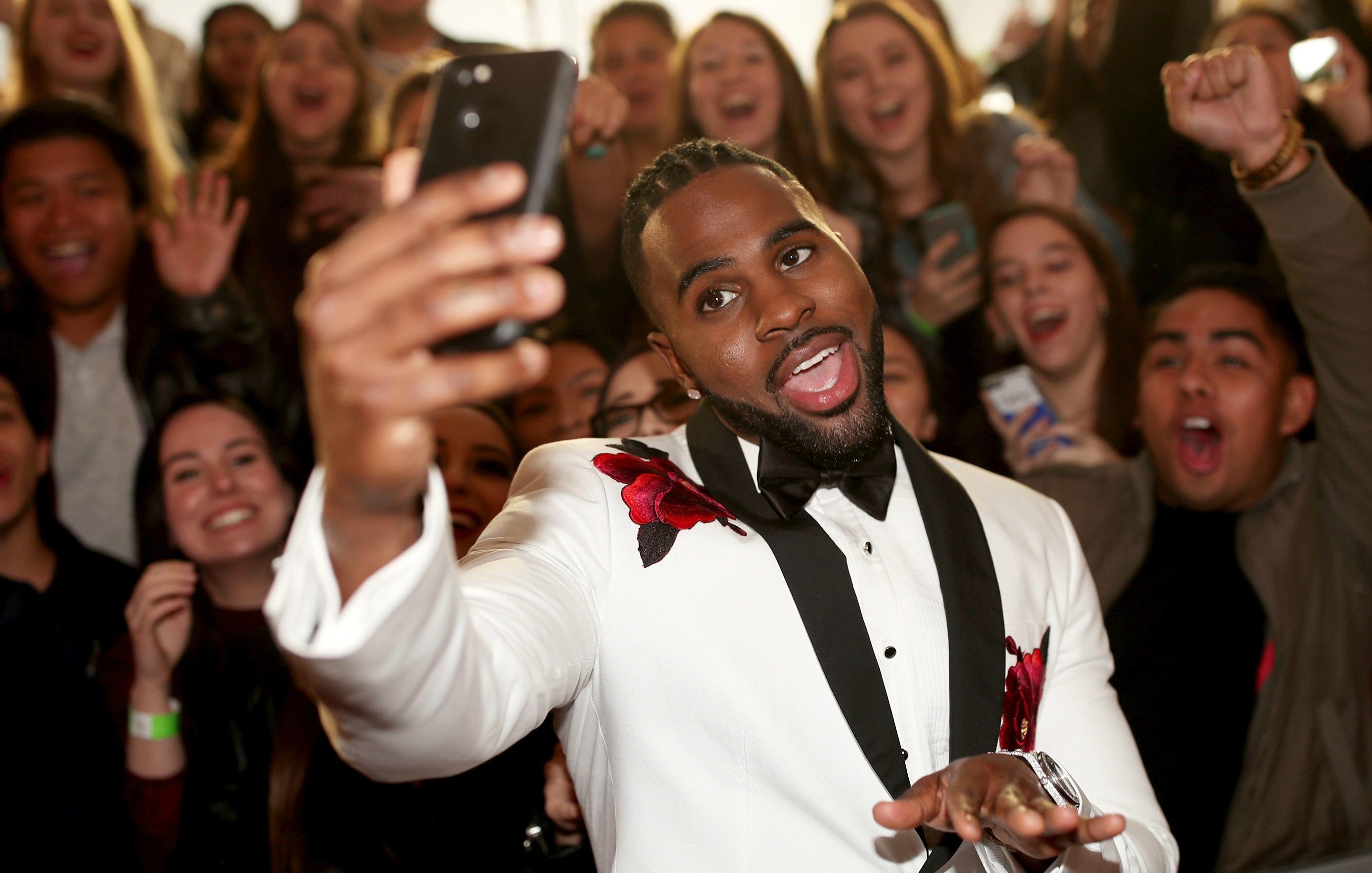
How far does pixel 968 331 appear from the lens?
11.6 ft

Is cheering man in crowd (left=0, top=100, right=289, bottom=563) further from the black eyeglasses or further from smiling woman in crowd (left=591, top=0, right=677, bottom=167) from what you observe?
smiling woman in crowd (left=591, top=0, right=677, bottom=167)

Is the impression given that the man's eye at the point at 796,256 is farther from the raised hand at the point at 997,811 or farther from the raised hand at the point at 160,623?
the raised hand at the point at 160,623

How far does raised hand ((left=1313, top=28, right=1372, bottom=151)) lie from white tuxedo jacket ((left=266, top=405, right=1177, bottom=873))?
95.7 inches

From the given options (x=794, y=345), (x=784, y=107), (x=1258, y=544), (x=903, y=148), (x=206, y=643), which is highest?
(x=784, y=107)

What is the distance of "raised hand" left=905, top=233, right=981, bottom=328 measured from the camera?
345 centimetres

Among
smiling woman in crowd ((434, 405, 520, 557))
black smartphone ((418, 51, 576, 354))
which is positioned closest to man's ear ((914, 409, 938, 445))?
smiling woman in crowd ((434, 405, 520, 557))

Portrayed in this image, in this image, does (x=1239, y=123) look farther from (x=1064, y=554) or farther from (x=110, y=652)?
(x=110, y=652)

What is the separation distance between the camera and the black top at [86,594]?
2627 millimetres

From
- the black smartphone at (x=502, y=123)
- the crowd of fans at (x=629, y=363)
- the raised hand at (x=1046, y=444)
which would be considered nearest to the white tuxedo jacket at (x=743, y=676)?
the black smartphone at (x=502, y=123)

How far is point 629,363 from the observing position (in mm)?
2902

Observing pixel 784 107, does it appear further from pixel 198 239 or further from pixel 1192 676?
pixel 1192 676

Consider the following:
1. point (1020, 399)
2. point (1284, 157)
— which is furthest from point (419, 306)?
point (1020, 399)

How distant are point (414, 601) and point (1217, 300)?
2516 millimetres

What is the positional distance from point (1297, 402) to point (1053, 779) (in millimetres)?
1882
